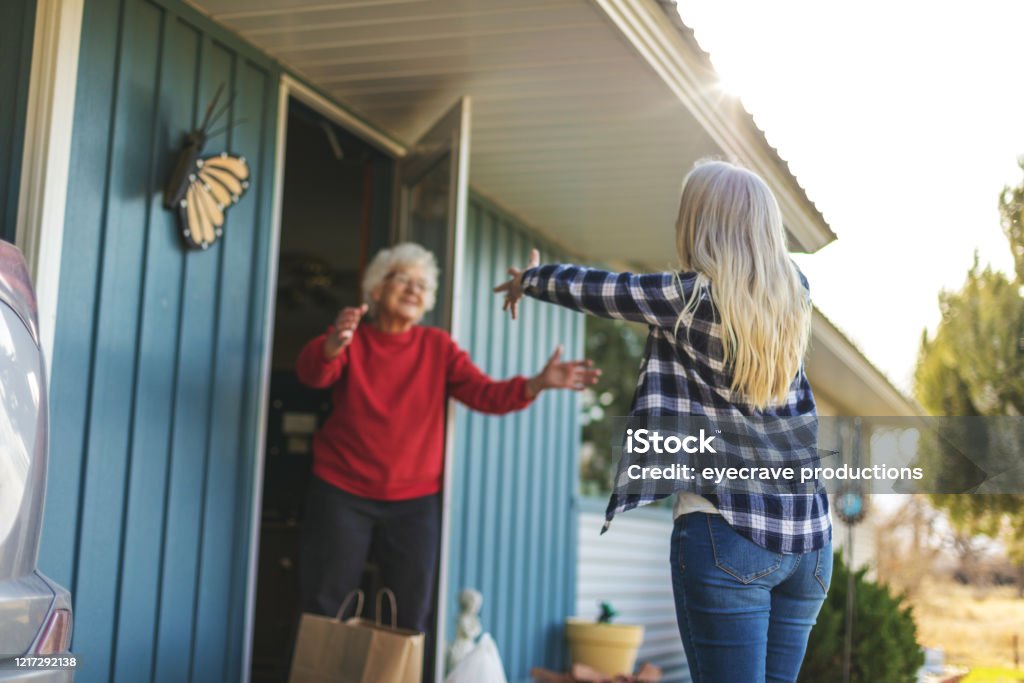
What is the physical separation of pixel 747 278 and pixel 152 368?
1.94 m

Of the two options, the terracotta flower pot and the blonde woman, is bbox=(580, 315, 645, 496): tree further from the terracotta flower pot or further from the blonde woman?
the blonde woman

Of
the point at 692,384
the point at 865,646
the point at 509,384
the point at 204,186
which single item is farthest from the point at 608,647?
the point at 692,384

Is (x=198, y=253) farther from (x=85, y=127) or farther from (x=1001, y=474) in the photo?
(x=1001, y=474)

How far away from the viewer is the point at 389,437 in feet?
11.3

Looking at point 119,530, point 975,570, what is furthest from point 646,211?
point 975,570

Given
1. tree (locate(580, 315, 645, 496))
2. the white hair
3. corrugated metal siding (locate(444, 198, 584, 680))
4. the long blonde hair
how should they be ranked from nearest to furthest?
the long blonde hair → the white hair → corrugated metal siding (locate(444, 198, 584, 680)) → tree (locate(580, 315, 645, 496))

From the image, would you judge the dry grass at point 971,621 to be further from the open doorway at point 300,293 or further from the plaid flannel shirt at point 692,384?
Result: the plaid flannel shirt at point 692,384

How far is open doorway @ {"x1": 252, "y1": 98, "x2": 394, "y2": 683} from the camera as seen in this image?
4621mm

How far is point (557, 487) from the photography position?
6.27 m

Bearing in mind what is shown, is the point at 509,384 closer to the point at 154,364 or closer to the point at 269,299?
the point at 269,299

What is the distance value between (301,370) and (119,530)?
76 centimetres

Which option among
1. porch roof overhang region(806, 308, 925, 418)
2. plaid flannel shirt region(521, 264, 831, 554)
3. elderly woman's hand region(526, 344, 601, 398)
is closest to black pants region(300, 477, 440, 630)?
elderly woman's hand region(526, 344, 601, 398)

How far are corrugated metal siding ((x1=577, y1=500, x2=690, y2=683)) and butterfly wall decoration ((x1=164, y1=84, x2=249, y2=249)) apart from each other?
3673 mm

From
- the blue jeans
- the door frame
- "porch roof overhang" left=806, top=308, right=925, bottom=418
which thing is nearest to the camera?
the blue jeans
